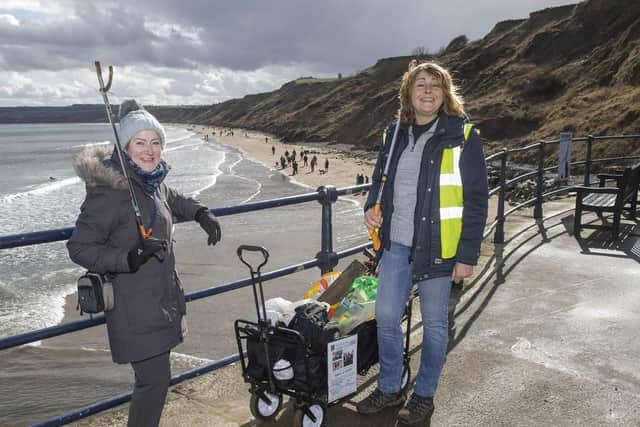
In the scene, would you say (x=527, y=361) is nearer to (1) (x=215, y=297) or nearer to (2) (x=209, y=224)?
(2) (x=209, y=224)

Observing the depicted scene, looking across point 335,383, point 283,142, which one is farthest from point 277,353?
point 283,142

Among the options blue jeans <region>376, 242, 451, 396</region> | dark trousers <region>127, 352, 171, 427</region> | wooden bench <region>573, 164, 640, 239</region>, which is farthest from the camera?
wooden bench <region>573, 164, 640, 239</region>

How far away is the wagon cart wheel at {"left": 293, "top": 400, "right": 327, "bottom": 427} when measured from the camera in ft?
9.49

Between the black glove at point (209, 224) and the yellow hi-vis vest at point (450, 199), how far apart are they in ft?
4.01

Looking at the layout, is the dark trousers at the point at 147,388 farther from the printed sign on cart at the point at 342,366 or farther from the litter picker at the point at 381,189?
the litter picker at the point at 381,189

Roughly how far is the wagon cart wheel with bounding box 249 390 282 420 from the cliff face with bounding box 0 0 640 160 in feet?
82.9

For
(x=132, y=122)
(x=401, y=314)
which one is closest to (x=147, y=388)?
(x=132, y=122)

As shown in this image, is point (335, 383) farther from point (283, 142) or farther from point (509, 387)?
point (283, 142)

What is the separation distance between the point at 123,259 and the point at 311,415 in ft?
4.55

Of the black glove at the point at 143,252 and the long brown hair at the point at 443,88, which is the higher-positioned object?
the long brown hair at the point at 443,88

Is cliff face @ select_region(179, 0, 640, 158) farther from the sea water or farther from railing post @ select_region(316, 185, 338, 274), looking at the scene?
railing post @ select_region(316, 185, 338, 274)

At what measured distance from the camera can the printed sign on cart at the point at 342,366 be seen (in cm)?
288

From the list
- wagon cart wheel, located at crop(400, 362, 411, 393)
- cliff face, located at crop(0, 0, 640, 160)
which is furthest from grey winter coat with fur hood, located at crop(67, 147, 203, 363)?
cliff face, located at crop(0, 0, 640, 160)

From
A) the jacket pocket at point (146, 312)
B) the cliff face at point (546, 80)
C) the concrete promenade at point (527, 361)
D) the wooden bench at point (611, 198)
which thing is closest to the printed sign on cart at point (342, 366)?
the concrete promenade at point (527, 361)
